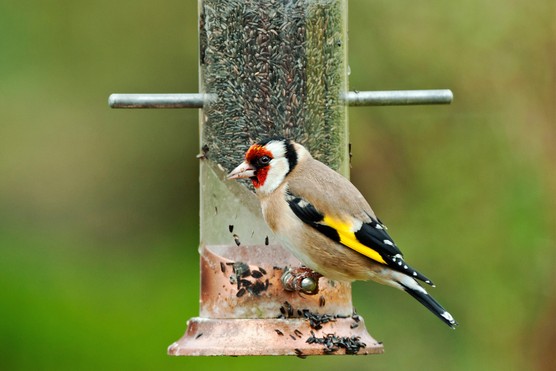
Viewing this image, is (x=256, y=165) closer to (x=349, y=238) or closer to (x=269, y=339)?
(x=349, y=238)

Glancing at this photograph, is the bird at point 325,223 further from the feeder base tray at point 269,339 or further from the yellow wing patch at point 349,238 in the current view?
the feeder base tray at point 269,339

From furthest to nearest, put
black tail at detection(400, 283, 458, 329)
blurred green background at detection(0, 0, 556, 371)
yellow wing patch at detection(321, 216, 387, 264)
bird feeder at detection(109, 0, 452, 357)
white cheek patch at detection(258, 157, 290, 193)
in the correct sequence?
blurred green background at detection(0, 0, 556, 371), bird feeder at detection(109, 0, 452, 357), white cheek patch at detection(258, 157, 290, 193), yellow wing patch at detection(321, 216, 387, 264), black tail at detection(400, 283, 458, 329)

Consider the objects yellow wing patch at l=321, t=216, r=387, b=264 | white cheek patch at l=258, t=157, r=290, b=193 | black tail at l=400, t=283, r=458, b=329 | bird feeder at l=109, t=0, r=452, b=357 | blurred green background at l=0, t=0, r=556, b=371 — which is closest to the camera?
black tail at l=400, t=283, r=458, b=329

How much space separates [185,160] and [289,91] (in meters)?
5.97

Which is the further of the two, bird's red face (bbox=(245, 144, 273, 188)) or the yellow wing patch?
bird's red face (bbox=(245, 144, 273, 188))

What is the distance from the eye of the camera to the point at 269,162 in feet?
29.8

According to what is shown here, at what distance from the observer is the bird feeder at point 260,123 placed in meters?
9.34

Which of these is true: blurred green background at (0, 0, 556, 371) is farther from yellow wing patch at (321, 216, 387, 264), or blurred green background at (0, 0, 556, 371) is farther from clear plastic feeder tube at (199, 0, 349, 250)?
yellow wing patch at (321, 216, 387, 264)

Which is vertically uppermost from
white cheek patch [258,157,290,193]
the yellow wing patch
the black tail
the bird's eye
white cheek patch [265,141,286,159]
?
white cheek patch [265,141,286,159]

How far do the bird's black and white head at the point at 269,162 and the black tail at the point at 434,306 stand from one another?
40.2 inches

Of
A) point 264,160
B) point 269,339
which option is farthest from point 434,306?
point 264,160

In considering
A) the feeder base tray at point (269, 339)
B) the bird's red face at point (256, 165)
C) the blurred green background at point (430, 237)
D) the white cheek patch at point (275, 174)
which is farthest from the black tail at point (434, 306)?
the blurred green background at point (430, 237)

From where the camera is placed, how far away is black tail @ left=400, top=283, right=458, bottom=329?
28.1 ft

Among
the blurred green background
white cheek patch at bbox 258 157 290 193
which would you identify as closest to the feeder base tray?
white cheek patch at bbox 258 157 290 193
